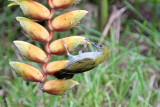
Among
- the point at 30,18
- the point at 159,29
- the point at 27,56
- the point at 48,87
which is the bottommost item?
the point at 159,29

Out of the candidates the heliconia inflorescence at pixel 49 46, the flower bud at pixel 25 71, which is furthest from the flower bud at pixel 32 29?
the flower bud at pixel 25 71

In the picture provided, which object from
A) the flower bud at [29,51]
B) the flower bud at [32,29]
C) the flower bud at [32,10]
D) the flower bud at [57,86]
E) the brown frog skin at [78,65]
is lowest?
the flower bud at [57,86]

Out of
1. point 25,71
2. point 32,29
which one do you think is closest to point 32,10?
point 32,29

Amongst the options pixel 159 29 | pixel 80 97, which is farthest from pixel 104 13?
pixel 80 97

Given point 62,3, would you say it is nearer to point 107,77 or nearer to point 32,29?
point 32,29

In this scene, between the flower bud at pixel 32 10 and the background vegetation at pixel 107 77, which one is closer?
the flower bud at pixel 32 10

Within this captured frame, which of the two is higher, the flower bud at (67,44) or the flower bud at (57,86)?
the flower bud at (67,44)

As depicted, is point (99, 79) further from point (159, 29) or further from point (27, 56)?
point (159, 29)

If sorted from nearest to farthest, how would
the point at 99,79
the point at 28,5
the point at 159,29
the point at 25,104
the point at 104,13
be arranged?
1. the point at 28,5
2. the point at 25,104
3. the point at 99,79
4. the point at 104,13
5. the point at 159,29

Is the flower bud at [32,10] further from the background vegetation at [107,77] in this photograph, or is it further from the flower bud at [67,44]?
the background vegetation at [107,77]
